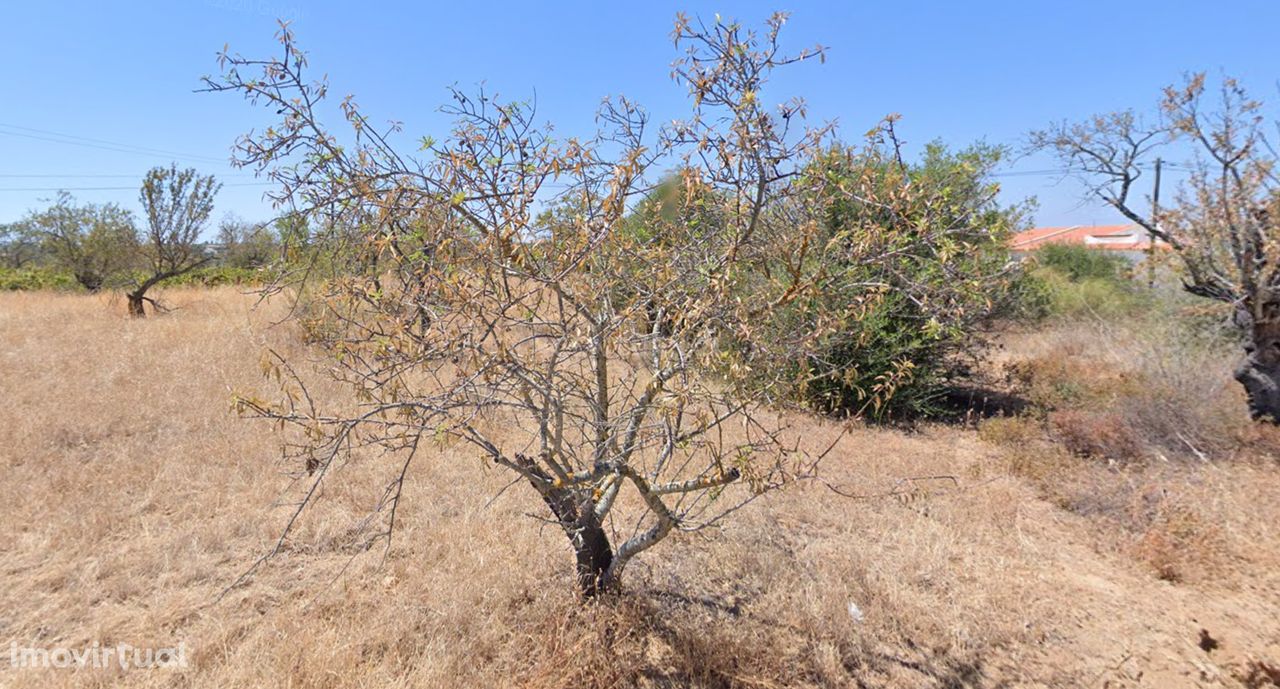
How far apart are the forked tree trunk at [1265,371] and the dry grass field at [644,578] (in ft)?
3.79

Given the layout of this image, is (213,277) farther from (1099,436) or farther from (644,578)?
(1099,436)

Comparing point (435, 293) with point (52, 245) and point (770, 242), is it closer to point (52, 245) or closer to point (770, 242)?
point (770, 242)

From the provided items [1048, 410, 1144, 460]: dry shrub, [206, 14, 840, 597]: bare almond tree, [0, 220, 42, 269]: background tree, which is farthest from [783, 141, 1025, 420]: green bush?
[0, 220, 42, 269]: background tree

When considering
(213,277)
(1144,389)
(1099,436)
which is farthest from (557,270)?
(213,277)

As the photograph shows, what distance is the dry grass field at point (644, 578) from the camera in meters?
2.59

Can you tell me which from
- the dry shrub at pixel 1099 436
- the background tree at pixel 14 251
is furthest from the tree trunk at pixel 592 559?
the background tree at pixel 14 251

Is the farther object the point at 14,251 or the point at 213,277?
the point at 14,251

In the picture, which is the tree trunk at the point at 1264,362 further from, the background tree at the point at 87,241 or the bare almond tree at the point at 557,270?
the background tree at the point at 87,241

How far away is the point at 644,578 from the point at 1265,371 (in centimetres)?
656

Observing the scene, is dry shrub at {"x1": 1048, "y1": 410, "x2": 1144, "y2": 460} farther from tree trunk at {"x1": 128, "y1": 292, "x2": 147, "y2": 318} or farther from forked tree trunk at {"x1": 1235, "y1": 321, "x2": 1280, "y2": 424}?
tree trunk at {"x1": 128, "y1": 292, "x2": 147, "y2": 318}

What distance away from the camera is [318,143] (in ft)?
6.21

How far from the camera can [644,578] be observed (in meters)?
3.24

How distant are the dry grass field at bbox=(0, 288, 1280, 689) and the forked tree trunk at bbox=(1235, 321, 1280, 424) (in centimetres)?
116

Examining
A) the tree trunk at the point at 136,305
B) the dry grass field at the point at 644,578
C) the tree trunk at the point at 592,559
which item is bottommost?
the dry grass field at the point at 644,578
